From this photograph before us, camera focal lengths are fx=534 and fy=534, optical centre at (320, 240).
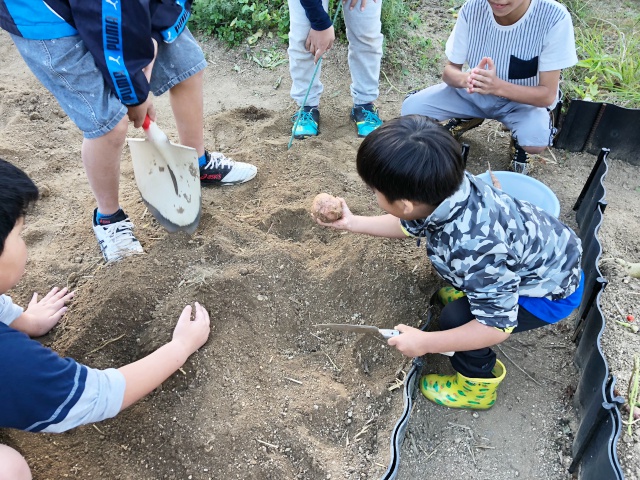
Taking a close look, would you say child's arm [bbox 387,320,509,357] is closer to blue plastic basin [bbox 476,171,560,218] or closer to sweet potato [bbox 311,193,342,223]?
sweet potato [bbox 311,193,342,223]

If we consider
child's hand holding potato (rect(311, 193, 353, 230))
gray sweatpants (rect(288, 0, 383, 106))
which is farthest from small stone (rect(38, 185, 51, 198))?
child's hand holding potato (rect(311, 193, 353, 230))

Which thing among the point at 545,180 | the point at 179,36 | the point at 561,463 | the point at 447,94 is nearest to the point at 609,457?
the point at 561,463

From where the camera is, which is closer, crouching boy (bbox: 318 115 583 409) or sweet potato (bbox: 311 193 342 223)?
crouching boy (bbox: 318 115 583 409)

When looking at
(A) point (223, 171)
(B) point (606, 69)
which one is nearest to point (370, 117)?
(A) point (223, 171)

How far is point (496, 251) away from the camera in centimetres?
154

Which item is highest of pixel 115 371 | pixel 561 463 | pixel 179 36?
pixel 179 36

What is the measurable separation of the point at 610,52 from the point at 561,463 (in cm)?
308

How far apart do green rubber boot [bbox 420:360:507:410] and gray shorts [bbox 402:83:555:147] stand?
129 centimetres

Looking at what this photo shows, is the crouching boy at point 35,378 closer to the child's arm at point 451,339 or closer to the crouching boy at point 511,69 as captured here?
the child's arm at point 451,339

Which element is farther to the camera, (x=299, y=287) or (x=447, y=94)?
(x=447, y=94)

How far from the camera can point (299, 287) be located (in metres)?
2.19

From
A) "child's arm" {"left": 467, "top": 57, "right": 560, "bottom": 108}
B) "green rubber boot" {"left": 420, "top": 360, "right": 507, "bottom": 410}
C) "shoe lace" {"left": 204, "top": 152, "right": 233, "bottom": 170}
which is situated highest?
"child's arm" {"left": 467, "top": 57, "right": 560, "bottom": 108}

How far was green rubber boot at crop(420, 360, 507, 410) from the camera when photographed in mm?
1841

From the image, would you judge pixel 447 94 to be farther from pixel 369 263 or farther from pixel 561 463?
pixel 561 463
